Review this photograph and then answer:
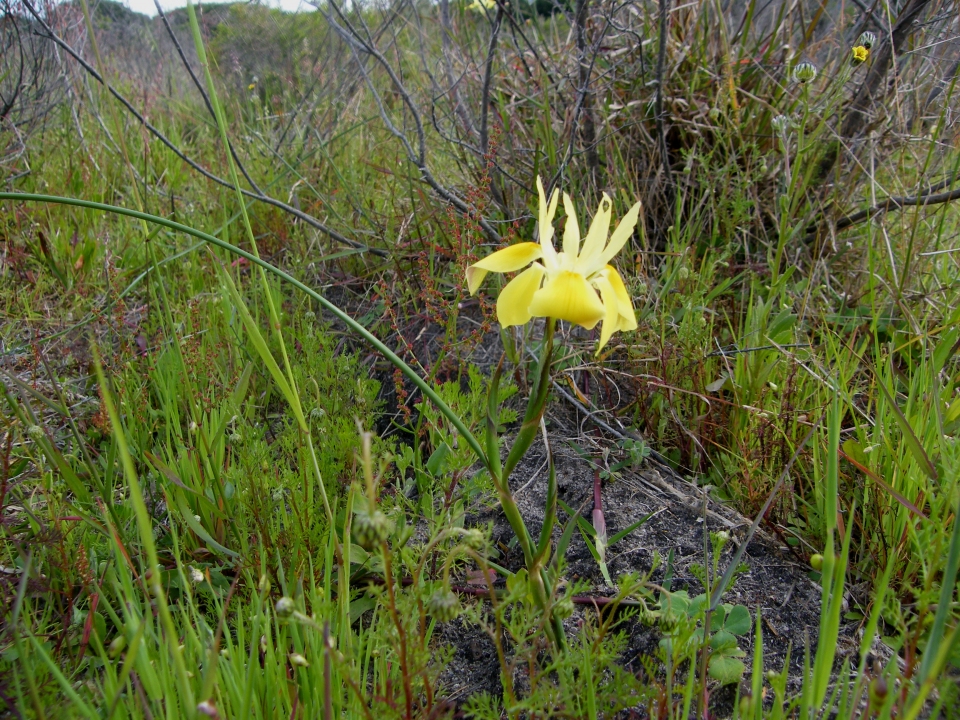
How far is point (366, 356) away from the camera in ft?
6.38

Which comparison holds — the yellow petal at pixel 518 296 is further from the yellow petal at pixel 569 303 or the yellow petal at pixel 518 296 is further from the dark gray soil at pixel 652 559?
the dark gray soil at pixel 652 559

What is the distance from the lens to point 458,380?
50.5 inches

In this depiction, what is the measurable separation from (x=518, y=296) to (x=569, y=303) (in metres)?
0.09

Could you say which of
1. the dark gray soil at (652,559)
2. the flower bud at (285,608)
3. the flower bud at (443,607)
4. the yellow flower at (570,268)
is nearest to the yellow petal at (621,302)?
the yellow flower at (570,268)

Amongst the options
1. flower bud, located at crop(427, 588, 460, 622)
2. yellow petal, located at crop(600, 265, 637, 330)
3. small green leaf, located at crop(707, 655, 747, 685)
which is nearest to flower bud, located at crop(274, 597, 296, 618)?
flower bud, located at crop(427, 588, 460, 622)

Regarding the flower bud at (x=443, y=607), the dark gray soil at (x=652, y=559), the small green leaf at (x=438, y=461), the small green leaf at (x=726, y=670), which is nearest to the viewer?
the flower bud at (x=443, y=607)

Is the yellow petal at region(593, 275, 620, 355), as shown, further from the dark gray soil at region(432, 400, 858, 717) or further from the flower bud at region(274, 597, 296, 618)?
the flower bud at region(274, 597, 296, 618)

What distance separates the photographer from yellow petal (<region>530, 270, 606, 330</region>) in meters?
0.71

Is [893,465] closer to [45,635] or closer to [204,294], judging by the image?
[45,635]

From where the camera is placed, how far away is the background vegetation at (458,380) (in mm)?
826

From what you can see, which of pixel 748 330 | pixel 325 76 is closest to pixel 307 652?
pixel 748 330

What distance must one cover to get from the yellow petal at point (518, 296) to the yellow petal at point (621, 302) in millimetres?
90

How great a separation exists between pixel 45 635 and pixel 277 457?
0.54m

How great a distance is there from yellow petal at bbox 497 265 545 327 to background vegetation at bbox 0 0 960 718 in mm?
273
